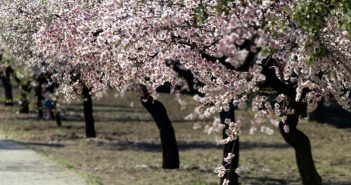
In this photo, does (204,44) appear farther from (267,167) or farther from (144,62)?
(267,167)

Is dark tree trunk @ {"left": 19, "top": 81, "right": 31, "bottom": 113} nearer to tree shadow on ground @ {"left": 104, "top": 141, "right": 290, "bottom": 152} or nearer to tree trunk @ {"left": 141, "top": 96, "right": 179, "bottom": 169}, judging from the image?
tree shadow on ground @ {"left": 104, "top": 141, "right": 290, "bottom": 152}

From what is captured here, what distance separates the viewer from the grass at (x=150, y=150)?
20266mm

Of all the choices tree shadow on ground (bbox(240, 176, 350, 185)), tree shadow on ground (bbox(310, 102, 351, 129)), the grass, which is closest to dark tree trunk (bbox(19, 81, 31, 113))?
the grass

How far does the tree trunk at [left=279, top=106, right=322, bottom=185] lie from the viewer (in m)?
12.7

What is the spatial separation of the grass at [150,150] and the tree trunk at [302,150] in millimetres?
1082

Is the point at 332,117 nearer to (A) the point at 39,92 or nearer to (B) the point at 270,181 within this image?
(A) the point at 39,92

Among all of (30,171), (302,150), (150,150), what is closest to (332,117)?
(150,150)

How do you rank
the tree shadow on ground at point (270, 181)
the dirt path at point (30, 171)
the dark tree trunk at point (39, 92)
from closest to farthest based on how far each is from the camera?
the dirt path at point (30, 171), the tree shadow on ground at point (270, 181), the dark tree trunk at point (39, 92)

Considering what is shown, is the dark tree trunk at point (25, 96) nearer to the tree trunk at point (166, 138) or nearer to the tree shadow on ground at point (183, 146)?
Answer: the tree shadow on ground at point (183, 146)

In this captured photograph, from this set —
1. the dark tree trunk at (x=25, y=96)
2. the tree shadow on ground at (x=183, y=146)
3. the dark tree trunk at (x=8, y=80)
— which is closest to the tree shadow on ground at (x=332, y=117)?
the tree shadow on ground at (x=183, y=146)

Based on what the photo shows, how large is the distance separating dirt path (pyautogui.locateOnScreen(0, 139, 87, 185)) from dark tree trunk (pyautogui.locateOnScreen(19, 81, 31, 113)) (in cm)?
1544

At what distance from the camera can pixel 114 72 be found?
12.8 metres

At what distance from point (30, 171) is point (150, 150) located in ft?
27.9

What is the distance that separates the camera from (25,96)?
138 feet
